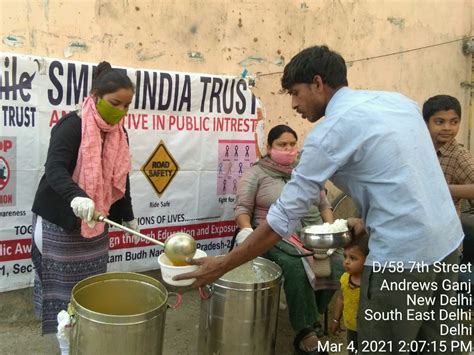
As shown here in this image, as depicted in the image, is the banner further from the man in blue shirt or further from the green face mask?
the man in blue shirt

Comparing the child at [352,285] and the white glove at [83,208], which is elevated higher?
the white glove at [83,208]

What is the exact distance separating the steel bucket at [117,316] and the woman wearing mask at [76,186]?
0.80ft

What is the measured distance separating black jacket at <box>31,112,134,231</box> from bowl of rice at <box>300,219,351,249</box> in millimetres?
1015

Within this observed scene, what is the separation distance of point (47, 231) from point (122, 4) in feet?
5.18

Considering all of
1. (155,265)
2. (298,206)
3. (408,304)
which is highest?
(298,206)

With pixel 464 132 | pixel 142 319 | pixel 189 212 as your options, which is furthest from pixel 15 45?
pixel 464 132

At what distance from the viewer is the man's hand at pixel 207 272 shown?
71.2 inches

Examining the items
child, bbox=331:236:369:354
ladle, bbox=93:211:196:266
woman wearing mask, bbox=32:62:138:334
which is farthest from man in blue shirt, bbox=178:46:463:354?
woman wearing mask, bbox=32:62:138:334

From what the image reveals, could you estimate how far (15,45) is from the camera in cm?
268

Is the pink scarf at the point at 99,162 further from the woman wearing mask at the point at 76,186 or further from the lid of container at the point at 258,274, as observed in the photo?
the lid of container at the point at 258,274

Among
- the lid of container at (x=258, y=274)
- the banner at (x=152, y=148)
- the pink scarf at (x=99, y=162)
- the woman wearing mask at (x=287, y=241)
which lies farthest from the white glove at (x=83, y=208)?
the woman wearing mask at (x=287, y=241)

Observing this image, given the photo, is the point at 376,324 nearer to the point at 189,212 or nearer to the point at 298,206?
the point at 298,206

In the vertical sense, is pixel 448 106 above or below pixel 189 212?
above

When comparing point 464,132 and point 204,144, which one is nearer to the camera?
point 204,144
